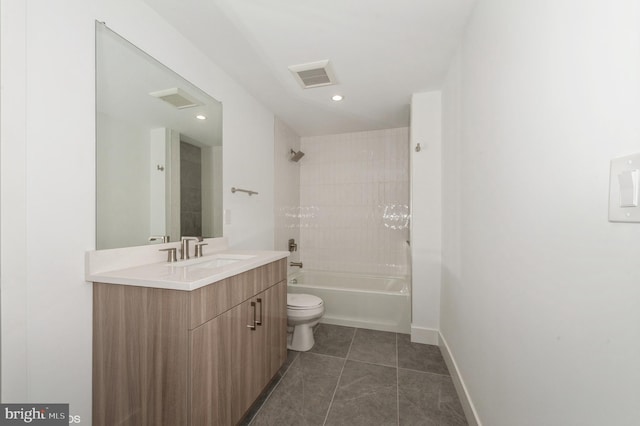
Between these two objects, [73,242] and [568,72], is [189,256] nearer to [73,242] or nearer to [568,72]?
[73,242]

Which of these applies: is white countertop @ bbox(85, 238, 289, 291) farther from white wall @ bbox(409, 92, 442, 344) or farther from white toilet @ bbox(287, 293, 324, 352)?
white wall @ bbox(409, 92, 442, 344)

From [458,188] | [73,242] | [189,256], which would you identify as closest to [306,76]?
[458,188]

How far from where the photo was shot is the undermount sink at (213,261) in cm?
149

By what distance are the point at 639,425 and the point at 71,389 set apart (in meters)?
1.76

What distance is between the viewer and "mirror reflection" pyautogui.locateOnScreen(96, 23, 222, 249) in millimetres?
1200

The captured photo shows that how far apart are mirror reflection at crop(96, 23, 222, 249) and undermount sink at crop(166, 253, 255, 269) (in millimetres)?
184

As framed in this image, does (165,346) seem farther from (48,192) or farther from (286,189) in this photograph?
(286,189)

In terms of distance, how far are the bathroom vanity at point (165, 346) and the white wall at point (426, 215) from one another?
5.50ft

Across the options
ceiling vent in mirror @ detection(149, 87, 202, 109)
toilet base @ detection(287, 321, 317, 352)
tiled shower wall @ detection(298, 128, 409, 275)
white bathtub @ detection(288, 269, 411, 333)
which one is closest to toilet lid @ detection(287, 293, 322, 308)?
toilet base @ detection(287, 321, 317, 352)

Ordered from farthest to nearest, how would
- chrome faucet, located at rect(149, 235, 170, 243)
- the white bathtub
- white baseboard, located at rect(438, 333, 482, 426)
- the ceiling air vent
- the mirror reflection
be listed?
1. the white bathtub
2. the ceiling air vent
3. chrome faucet, located at rect(149, 235, 170, 243)
4. white baseboard, located at rect(438, 333, 482, 426)
5. the mirror reflection

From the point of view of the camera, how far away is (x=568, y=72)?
68cm

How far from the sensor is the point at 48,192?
0.99m

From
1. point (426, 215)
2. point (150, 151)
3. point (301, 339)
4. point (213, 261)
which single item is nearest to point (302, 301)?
point (301, 339)

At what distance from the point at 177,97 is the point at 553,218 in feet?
6.37
